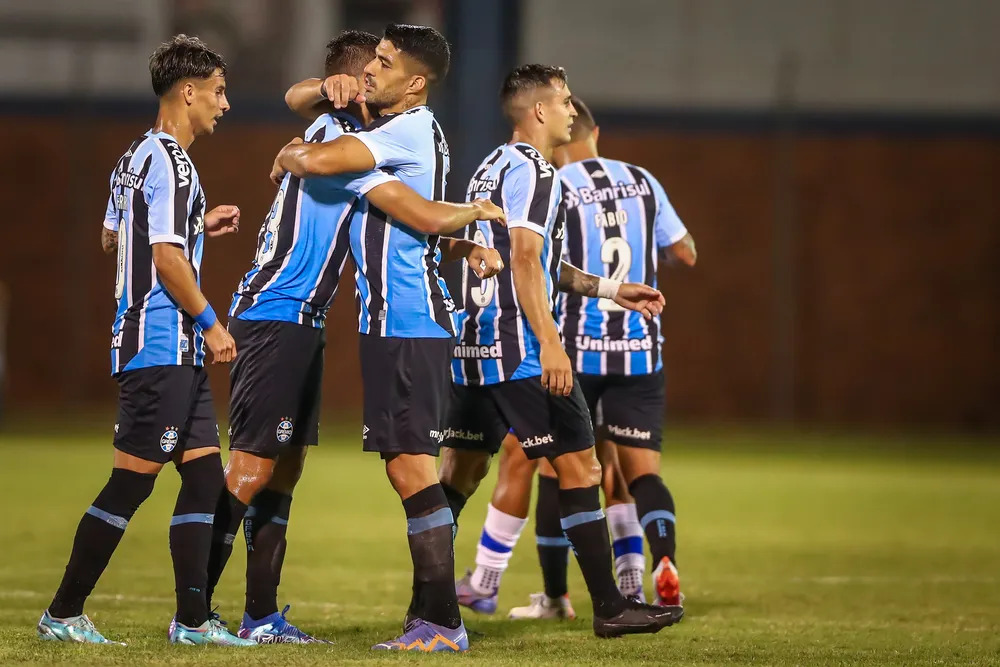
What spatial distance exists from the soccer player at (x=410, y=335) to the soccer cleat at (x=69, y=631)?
3.31 feet

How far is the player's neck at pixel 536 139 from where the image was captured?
5480mm

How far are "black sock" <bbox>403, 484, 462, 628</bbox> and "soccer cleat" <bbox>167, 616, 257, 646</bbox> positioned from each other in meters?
0.67

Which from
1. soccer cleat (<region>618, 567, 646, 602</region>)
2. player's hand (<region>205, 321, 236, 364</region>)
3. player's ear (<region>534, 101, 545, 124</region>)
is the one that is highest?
player's ear (<region>534, 101, 545, 124</region>)

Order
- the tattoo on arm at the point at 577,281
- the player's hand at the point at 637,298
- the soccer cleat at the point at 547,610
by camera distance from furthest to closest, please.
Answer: the soccer cleat at the point at 547,610 < the tattoo on arm at the point at 577,281 < the player's hand at the point at 637,298

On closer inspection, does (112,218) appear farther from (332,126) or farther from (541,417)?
(541,417)

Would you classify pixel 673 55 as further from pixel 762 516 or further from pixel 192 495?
pixel 192 495

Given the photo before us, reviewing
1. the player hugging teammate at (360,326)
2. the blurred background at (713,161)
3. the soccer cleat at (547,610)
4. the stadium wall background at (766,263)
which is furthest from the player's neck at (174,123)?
the stadium wall background at (766,263)

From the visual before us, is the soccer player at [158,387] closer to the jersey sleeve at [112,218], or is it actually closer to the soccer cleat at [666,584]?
the jersey sleeve at [112,218]

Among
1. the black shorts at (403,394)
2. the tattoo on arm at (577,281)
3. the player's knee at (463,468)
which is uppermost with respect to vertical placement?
the tattoo on arm at (577,281)

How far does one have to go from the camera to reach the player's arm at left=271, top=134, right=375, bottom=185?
4621mm

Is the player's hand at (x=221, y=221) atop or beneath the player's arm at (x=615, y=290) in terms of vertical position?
atop

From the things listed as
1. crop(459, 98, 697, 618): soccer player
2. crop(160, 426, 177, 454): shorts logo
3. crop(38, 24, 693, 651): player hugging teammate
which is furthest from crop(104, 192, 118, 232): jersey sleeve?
crop(459, 98, 697, 618): soccer player

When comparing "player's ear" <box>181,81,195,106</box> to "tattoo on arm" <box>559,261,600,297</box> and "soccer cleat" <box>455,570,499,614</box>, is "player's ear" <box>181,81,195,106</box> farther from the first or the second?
"soccer cleat" <box>455,570,499,614</box>

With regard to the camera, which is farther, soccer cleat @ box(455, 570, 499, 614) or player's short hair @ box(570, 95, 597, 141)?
player's short hair @ box(570, 95, 597, 141)
